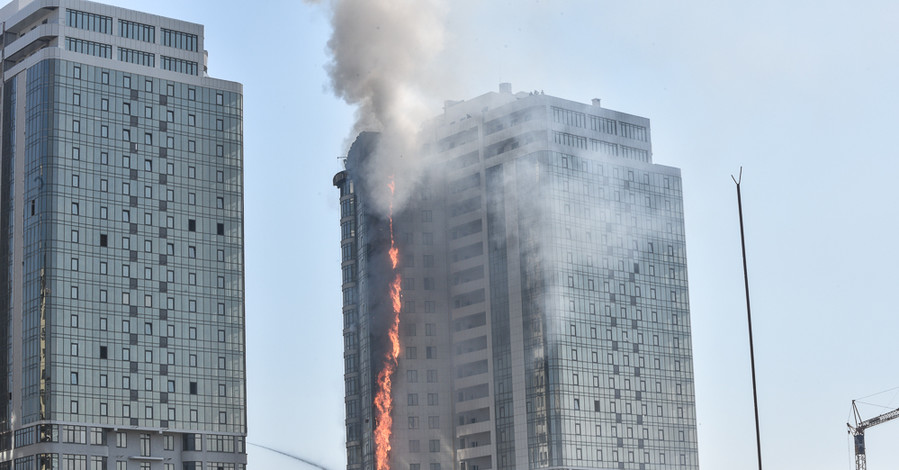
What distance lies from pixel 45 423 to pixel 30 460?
5078 mm

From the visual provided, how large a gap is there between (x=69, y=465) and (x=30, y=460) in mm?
5153

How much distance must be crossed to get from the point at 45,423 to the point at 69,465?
5.94 m

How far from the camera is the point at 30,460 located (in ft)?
655

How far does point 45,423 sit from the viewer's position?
199000mm

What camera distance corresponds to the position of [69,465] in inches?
7820
